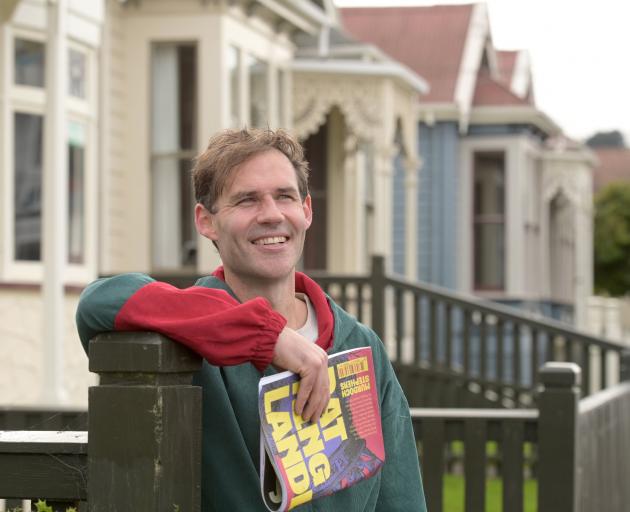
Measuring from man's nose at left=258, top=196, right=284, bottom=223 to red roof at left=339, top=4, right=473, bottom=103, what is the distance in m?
22.2

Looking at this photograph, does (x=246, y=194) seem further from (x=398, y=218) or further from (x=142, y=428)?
(x=398, y=218)

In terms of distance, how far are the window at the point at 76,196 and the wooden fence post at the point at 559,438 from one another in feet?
19.9

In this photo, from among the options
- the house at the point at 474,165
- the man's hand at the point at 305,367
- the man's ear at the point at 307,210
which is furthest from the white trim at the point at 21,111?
the house at the point at 474,165

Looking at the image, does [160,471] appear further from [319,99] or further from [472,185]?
[472,185]

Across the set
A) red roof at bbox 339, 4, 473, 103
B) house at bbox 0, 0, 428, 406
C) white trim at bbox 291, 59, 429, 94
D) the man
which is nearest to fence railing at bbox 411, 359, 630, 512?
the man

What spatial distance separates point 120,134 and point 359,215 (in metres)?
5.08

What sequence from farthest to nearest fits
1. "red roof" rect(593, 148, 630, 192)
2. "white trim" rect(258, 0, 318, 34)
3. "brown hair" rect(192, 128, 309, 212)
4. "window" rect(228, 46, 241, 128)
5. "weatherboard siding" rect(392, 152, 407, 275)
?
"red roof" rect(593, 148, 630, 192), "weatherboard siding" rect(392, 152, 407, 275), "white trim" rect(258, 0, 318, 34), "window" rect(228, 46, 241, 128), "brown hair" rect(192, 128, 309, 212)

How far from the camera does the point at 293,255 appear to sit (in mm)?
3162

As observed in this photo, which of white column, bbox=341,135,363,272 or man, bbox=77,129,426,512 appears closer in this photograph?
man, bbox=77,129,426,512

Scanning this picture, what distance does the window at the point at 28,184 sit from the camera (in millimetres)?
10734

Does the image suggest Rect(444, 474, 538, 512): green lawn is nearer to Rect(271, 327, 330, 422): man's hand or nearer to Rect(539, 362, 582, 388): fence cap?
Rect(539, 362, 582, 388): fence cap

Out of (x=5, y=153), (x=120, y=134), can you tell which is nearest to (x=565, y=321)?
(x=120, y=134)

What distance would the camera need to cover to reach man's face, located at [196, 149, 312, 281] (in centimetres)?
309

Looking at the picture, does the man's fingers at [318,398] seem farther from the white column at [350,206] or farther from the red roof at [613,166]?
the red roof at [613,166]
